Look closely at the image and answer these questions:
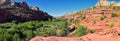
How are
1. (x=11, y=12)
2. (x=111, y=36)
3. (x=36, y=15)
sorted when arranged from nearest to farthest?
(x=111, y=36), (x=11, y=12), (x=36, y=15)

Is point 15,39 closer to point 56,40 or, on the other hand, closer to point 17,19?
point 56,40

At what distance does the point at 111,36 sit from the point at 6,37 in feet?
128

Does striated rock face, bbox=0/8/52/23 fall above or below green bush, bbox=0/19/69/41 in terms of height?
above

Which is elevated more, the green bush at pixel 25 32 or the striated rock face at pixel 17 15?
the striated rock face at pixel 17 15

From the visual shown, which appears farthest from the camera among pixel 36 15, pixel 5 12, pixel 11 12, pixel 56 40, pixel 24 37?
pixel 36 15

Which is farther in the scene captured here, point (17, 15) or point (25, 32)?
point (17, 15)

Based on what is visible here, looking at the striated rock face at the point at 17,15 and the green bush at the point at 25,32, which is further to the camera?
the striated rock face at the point at 17,15

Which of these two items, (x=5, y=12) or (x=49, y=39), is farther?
(x=5, y=12)

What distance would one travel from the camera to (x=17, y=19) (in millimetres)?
163750

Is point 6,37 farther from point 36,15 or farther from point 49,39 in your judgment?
point 36,15

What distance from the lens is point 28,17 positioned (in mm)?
176500

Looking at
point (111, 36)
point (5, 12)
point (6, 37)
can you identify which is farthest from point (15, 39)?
point (5, 12)

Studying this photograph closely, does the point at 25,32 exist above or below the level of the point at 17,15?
below

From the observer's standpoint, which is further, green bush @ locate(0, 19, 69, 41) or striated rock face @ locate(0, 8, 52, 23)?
striated rock face @ locate(0, 8, 52, 23)
